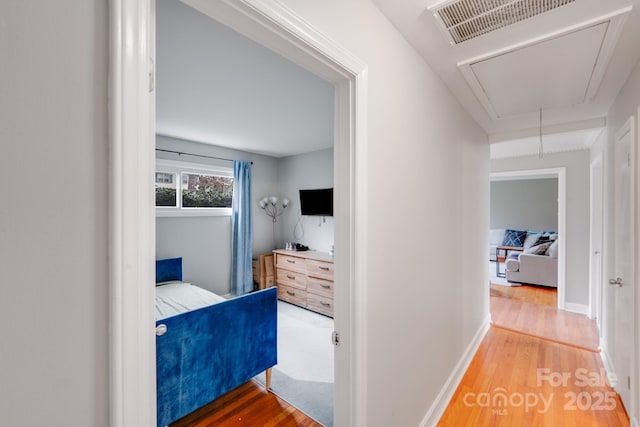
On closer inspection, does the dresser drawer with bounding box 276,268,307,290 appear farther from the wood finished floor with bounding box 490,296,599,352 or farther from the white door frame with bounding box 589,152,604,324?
the white door frame with bounding box 589,152,604,324

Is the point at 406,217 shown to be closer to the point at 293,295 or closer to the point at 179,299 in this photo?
the point at 179,299

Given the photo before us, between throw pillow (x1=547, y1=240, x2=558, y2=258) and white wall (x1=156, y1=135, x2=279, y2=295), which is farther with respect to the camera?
throw pillow (x1=547, y1=240, x2=558, y2=258)

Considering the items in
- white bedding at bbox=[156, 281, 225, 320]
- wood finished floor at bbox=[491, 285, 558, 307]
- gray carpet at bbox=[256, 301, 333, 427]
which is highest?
white bedding at bbox=[156, 281, 225, 320]

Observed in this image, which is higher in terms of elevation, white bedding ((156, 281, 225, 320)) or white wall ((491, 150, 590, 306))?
white wall ((491, 150, 590, 306))

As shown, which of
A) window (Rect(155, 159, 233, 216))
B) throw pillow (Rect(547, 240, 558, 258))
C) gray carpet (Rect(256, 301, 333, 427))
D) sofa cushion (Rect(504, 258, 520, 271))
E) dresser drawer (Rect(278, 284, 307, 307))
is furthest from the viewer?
sofa cushion (Rect(504, 258, 520, 271))

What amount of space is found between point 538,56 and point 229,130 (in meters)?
3.08

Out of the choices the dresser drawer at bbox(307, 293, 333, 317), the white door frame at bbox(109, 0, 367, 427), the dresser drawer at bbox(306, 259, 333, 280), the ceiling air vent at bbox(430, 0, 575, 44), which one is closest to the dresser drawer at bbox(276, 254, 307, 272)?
the dresser drawer at bbox(306, 259, 333, 280)

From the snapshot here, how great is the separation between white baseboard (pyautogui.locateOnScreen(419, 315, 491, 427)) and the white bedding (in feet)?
6.73

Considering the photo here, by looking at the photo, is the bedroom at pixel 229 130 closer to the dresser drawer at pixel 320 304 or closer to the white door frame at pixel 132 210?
the dresser drawer at pixel 320 304

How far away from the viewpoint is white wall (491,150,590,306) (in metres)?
3.86

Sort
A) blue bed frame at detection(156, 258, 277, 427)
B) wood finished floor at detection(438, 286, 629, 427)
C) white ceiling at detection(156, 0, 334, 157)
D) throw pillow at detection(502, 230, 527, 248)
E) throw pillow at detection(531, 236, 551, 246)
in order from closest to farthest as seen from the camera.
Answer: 1. white ceiling at detection(156, 0, 334, 157)
2. blue bed frame at detection(156, 258, 277, 427)
3. wood finished floor at detection(438, 286, 629, 427)
4. throw pillow at detection(531, 236, 551, 246)
5. throw pillow at detection(502, 230, 527, 248)

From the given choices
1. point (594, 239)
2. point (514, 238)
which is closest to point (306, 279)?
point (594, 239)
